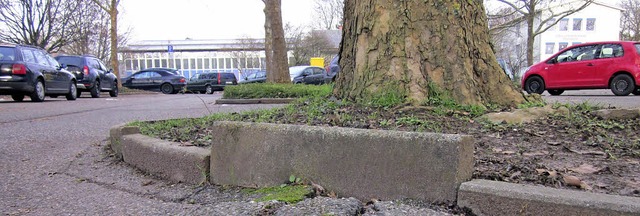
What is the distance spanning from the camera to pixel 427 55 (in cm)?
412

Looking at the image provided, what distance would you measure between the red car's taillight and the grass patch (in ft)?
36.1

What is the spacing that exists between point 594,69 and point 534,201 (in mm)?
12115

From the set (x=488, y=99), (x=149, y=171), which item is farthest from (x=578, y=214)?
(x=149, y=171)

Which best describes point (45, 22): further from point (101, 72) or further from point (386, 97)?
point (386, 97)

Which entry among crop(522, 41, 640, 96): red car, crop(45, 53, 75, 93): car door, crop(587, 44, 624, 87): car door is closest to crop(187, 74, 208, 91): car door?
crop(45, 53, 75, 93): car door

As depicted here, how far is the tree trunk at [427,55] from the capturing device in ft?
13.4

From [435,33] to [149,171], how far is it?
273 centimetres

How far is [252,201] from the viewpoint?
250 centimetres

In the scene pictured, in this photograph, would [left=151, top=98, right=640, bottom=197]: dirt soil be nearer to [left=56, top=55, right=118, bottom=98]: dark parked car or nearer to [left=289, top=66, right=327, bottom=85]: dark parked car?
[left=56, top=55, right=118, bottom=98]: dark parked car

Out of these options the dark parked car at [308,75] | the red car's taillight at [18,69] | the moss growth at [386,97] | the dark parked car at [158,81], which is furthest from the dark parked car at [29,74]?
the dark parked car at [158,81]

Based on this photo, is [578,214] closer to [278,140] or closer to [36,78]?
[278,140]

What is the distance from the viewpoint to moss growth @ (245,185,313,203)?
2.42 m

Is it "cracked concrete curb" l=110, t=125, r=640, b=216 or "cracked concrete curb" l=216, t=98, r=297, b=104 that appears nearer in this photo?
"cracked concrete curb" l=110, t=125, r=640, b=216

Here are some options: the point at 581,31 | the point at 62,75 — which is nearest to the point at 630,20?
the point at 581,31
